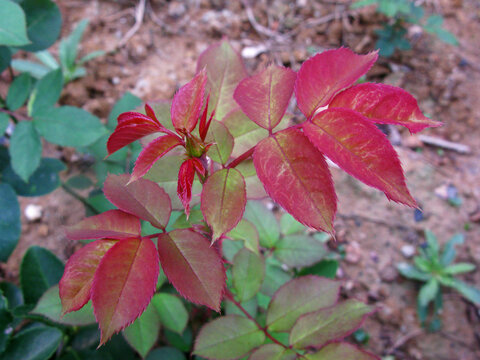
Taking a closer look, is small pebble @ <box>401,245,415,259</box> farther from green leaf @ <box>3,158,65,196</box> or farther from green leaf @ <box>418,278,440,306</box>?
green leaf @ <box>3,158,65,196</box>

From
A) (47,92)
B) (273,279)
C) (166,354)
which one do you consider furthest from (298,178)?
(47,92)

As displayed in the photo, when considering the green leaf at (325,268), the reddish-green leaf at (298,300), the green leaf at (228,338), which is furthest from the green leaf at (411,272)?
the green leaf at (228,338)

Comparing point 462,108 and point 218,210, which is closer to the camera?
point 218,210

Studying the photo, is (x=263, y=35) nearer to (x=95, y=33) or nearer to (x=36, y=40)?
(x=95, y=33)

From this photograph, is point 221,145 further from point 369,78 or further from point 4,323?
point 369,78

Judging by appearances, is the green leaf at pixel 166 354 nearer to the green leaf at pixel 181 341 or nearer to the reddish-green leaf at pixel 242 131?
the green leaf at pixel 181 341

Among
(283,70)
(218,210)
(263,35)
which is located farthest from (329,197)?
(263,35)
